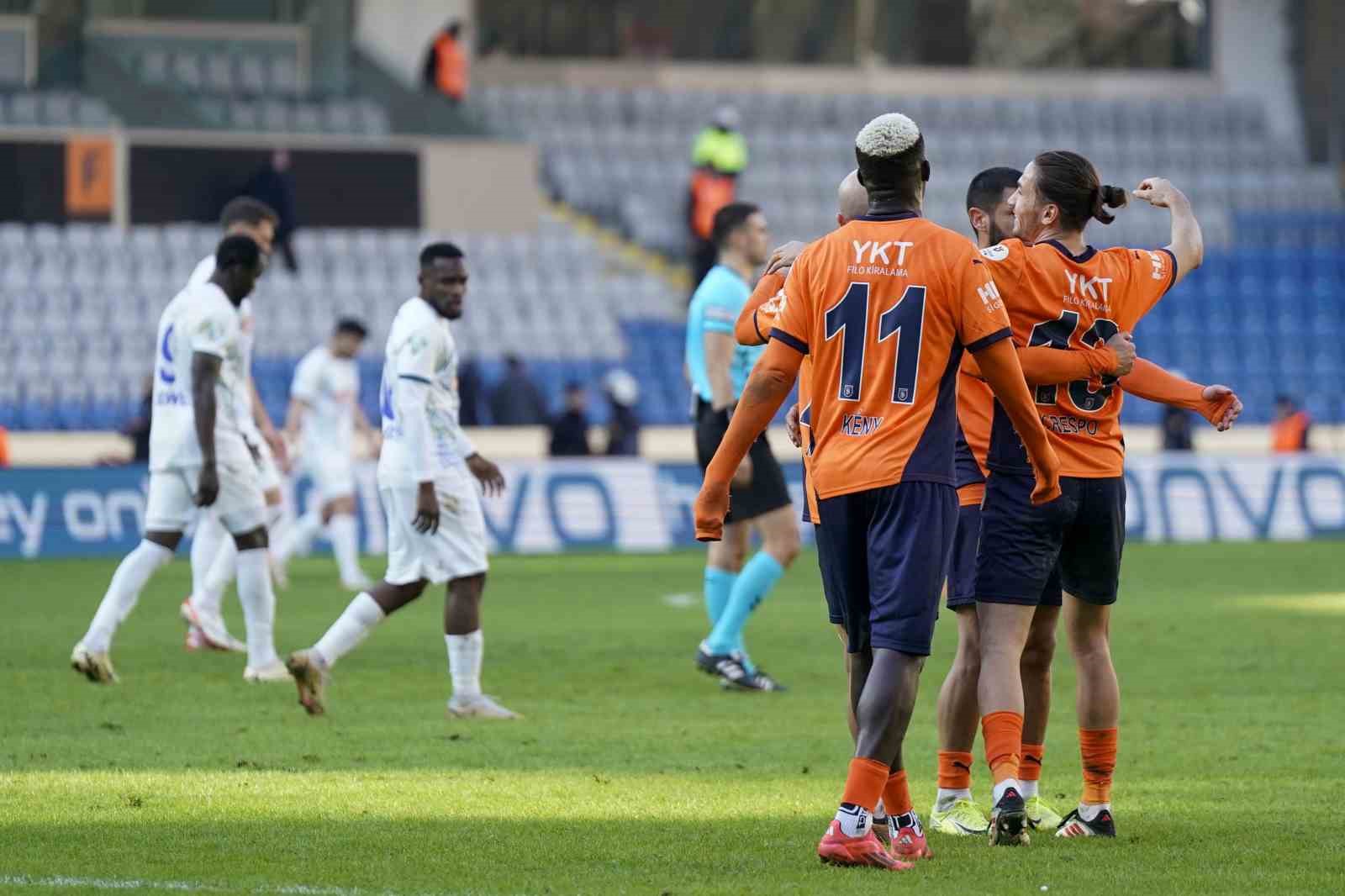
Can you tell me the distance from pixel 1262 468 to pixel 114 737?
670 inches

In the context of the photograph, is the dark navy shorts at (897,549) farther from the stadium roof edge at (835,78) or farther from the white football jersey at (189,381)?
the stadium roof edge at (835,78)

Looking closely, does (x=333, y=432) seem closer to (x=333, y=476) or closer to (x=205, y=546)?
(x=333, y=476)

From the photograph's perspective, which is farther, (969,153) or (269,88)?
(969,153)

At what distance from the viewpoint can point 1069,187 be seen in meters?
6.82

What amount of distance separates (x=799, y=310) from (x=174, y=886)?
92.9 inches

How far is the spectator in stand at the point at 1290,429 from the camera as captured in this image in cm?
2742

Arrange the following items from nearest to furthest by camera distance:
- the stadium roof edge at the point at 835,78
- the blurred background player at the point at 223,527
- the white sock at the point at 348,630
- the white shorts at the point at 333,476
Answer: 1. the white sock at the point at 348,630
2. the blurred background player at the point at 223,527
3. the white shorts at the point at 333,476
4. the stadium roof edge at the point at 835,78

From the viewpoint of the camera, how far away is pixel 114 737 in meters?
9.18

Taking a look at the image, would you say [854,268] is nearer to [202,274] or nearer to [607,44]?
[202,274]

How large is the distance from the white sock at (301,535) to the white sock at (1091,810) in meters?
11.4

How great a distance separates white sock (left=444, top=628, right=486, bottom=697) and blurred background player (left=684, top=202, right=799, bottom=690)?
1670 millimetres

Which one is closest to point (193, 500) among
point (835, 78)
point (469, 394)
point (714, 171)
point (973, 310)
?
point (973, 310)

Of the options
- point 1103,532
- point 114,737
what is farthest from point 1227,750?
point 114,737

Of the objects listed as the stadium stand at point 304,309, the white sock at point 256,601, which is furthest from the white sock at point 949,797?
the stadium stand at point 304,309
